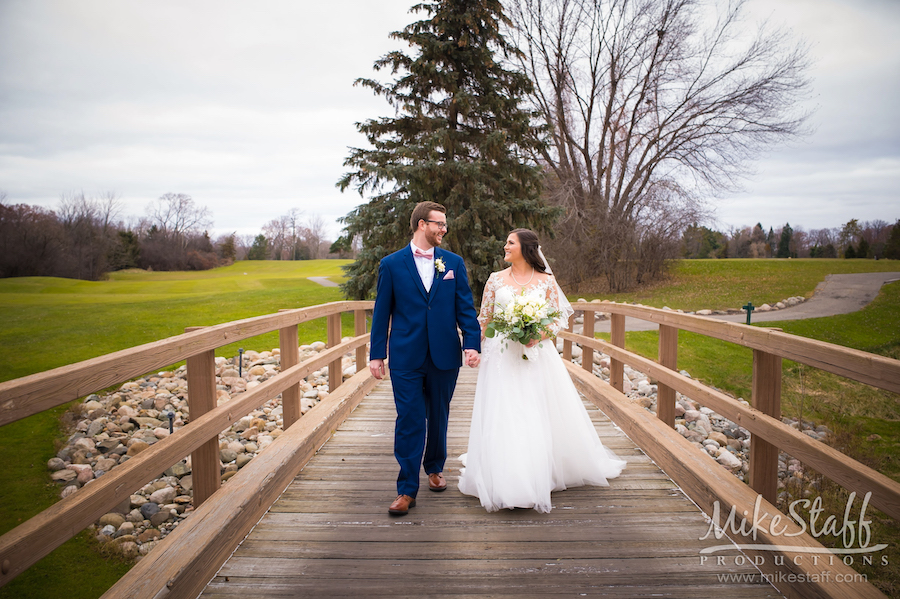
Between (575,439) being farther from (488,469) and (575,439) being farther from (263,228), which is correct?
(263,228)

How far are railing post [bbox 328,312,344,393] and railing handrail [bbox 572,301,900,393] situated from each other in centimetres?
367

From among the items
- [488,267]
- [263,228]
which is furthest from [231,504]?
[263,228]

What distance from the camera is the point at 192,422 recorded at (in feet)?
8.80

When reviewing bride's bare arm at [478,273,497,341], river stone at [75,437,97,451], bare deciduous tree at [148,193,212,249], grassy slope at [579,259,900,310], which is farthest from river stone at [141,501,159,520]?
bare deciduous tree at [148,193,212,249]

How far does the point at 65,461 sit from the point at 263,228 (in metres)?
66.9

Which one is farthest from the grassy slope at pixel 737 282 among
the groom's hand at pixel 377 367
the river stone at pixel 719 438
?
the groom's hand at pixel 377 367

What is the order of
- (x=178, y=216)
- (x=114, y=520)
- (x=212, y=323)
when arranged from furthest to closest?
(x=178, y=216) → (x=212, y=323) → (x=114, y=520)

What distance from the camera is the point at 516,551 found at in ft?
8.96

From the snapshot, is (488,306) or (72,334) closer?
(488,306)

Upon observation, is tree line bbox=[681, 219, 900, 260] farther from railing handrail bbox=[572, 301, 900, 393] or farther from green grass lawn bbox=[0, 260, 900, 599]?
railing handrail bbox=[572, 301, 900, 393]

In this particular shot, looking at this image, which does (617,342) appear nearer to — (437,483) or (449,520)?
(437,483)

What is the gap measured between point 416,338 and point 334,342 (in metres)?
2.84

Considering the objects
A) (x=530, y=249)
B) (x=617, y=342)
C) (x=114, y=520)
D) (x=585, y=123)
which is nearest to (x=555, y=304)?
(x=530, y=249)

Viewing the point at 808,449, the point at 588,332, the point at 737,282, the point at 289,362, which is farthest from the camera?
the point at 737,282
